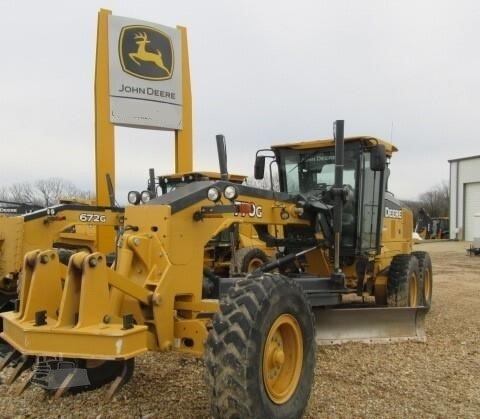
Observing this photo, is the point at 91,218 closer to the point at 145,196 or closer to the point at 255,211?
the point at 145,196

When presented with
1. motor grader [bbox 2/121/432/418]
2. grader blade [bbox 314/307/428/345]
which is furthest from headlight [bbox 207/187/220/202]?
grader blade [bbox 314/307/428/345]

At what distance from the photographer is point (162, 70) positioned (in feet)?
38.7

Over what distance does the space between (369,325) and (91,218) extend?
4668 millimetres

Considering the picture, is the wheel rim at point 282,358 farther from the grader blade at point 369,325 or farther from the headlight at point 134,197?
the headlight at point 134,197

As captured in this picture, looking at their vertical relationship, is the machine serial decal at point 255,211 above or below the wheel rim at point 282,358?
above

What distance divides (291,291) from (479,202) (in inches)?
1429

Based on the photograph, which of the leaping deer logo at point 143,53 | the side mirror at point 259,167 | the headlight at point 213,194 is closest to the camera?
the headlight at point 213,194

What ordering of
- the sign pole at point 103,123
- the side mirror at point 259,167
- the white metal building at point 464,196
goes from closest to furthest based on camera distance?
the side mirror at point 259,167 → the sign pole at point 103,123 → the white metal building at point 464,196

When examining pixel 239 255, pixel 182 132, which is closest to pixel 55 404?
pixel 239 255

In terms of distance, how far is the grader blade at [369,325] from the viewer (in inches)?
259

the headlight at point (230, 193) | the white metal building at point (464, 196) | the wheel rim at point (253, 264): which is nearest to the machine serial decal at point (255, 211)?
the headlight at point (230, 193)

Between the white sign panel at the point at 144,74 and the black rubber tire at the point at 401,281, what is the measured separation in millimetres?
5655

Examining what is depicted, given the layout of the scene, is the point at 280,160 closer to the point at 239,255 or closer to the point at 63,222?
the point at 239,255

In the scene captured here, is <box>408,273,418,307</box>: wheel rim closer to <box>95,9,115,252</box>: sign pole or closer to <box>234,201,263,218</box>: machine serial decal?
<box>234,201,263,218</box>: machine serial decal
